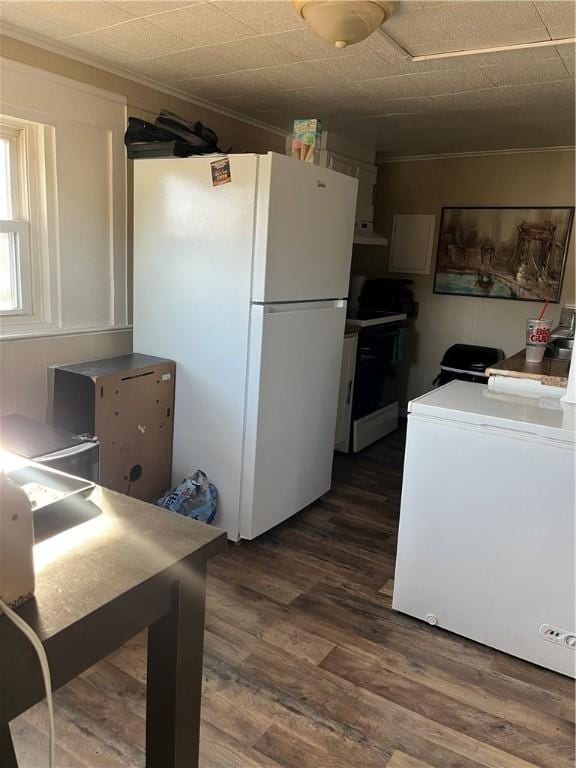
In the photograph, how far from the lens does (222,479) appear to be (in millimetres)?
2668

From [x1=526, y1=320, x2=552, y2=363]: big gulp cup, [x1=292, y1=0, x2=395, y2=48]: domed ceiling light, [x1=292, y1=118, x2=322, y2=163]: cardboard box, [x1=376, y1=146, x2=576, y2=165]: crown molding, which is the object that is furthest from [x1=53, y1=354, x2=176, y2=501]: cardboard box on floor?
[x1=376, y1=146, x2=576, y2=165]: crown molding

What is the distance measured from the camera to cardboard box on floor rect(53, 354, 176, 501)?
238 centimetres

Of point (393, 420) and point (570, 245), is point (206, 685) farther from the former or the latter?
point (570, 245)

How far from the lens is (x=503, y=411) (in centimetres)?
200

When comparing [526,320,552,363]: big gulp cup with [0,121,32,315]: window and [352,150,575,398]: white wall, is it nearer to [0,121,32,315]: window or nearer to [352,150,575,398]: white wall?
[352,150,575,398]: white wall

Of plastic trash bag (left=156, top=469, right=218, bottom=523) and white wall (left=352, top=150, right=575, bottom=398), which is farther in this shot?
white wall (left=352, top=150, right=575, bottom=398)

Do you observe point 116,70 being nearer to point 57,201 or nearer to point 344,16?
point 57,201

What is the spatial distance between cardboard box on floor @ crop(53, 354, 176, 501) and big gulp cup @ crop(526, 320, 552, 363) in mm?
1747

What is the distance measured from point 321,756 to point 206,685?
0.43 metres

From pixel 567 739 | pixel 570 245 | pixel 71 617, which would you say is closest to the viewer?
pixel 71 617

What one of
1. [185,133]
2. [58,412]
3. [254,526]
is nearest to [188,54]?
[185,133]

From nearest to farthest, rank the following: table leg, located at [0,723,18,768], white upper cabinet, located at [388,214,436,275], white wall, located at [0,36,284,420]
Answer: table leg, located at [0,723,18,768], white wall, located at [0,36,284,420], white upper cabinet, located at [388,214,436,275]

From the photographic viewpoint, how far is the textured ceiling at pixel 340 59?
1.90 meters

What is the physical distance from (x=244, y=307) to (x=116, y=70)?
129 cm
